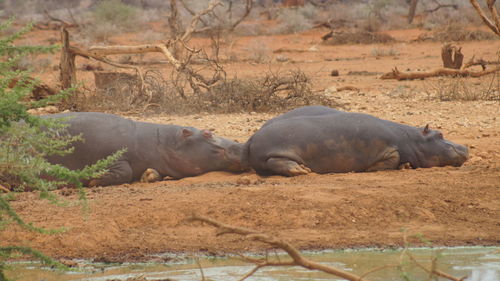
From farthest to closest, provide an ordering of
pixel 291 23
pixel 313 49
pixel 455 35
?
1. pixel 291 23
2. pixel 455 35
3. pixel 313 49

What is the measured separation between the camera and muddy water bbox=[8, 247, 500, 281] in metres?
5.88

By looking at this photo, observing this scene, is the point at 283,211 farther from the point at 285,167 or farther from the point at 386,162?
the point at 386,162

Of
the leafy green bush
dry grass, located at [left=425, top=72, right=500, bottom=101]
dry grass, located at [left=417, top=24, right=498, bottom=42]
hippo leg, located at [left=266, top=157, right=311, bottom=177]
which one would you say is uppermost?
the leafy green bush

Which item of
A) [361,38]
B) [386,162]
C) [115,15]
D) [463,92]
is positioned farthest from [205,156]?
[115,15]

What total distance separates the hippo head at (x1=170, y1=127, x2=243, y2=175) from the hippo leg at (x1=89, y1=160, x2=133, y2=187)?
631 mm

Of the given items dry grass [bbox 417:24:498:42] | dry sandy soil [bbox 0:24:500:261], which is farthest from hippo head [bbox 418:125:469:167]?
dry grass [bbox 417:24:498:42]

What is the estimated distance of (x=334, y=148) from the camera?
8.97 meters

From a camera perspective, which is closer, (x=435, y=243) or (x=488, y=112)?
(x=435, y=243)

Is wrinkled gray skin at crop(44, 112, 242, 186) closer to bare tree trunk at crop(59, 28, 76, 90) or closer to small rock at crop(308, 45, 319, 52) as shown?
bare tree trunk at crop(59, 28, 76, 90)

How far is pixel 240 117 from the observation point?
40.7 ft

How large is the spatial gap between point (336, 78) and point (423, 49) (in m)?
7.15

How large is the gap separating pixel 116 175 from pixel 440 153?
11.4ft

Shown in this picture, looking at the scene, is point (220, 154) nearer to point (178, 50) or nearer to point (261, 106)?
point (261, 106)

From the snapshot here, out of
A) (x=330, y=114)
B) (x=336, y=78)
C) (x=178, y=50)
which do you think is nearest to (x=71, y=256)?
(x=330, y=114)
